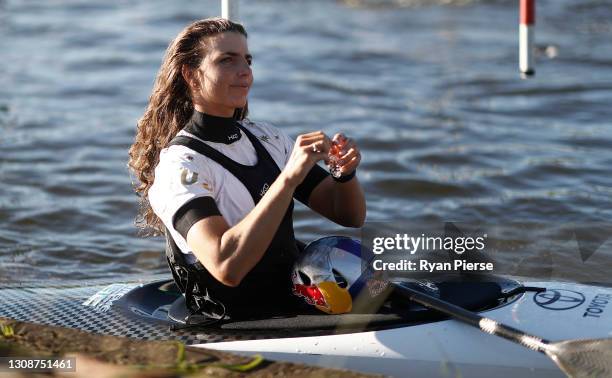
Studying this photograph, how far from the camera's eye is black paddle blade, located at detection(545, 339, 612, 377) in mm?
3484

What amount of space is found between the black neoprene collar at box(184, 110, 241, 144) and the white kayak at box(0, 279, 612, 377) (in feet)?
2.12

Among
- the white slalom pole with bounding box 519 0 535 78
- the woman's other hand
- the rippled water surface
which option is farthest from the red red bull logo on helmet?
the white slalom pole with bounding box 519 0 535 78

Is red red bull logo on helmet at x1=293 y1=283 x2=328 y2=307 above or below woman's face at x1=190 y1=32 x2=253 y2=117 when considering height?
below

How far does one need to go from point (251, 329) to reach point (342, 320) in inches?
12.6

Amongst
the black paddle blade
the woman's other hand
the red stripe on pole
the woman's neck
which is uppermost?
the woman's neck

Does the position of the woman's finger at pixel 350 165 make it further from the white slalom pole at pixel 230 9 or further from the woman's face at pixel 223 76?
the white slalom pole at pixel 230 9

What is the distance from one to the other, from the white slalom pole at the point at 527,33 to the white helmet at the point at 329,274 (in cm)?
373

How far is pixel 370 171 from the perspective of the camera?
802 cm

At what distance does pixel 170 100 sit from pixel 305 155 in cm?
75

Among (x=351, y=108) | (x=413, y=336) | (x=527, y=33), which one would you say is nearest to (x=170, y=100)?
(x=413, y=336)

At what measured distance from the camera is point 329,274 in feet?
12.1

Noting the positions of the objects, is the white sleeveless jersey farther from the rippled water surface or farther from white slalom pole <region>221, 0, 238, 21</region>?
the rippled water surface

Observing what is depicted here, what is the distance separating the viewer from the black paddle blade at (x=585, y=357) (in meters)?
3.48

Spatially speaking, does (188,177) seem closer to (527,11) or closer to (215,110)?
(215,110)
